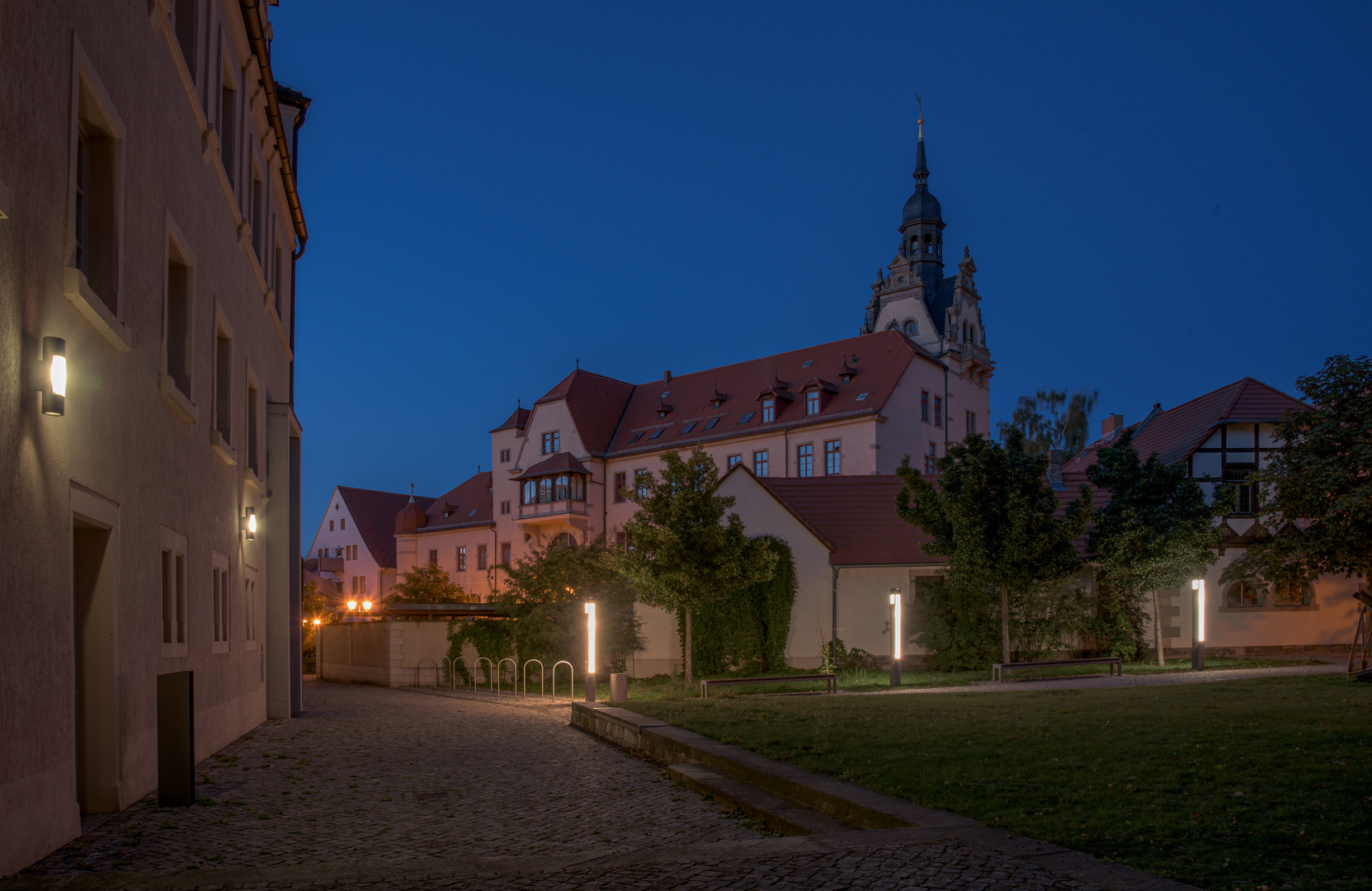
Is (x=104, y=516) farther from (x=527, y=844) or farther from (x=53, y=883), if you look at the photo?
(x=527, y=844)

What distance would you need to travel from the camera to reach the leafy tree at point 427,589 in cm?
5275

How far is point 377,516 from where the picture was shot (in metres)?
78.1

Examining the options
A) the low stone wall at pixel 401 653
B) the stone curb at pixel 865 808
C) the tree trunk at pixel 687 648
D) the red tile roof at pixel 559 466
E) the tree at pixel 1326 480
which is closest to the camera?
the stone curb at pixel 865 808

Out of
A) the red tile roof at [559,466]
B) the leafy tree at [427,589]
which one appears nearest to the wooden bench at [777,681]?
the leafy tree at [427,589]

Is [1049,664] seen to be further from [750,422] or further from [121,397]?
[750,422]

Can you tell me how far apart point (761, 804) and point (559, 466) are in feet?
173

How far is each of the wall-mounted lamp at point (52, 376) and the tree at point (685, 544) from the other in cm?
1846

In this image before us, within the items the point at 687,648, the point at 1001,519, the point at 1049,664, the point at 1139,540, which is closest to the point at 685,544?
the point at 687,648

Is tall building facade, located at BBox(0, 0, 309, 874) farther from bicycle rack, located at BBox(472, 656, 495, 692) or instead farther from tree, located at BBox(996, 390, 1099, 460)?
tree, located at BBox(996, 390, 1099, 460)

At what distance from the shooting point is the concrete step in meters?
7.52

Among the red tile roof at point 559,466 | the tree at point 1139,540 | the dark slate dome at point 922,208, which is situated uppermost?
the dark slate dome at point 922,208

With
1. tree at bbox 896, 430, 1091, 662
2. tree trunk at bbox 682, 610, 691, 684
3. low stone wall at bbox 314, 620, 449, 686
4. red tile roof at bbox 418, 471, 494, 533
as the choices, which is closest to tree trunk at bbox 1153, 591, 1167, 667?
tree at bbox 896, 430, 1091, 662

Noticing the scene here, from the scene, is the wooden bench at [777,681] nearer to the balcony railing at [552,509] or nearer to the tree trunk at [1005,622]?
the tree trunk at [1005,622]

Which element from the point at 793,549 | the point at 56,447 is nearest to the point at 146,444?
the point at 56,447
